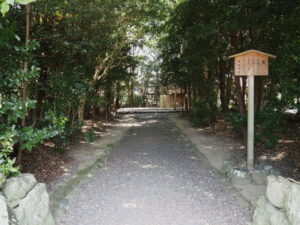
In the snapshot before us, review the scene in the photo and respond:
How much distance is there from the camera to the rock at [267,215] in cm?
269

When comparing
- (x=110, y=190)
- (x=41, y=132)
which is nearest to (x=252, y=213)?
(x=110, y=190)

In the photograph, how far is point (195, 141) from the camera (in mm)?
8336

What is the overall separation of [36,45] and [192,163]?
407cm

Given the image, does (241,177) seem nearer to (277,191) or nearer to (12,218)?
(277,191)

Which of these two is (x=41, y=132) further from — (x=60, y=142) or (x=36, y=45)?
(x=60, y=142)

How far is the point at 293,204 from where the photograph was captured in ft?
8.29

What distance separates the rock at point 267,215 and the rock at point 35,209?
244cm

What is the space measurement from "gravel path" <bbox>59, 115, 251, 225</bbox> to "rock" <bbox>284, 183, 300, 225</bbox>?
721 millimetres

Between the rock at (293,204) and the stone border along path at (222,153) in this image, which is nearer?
the rock at (293,204)

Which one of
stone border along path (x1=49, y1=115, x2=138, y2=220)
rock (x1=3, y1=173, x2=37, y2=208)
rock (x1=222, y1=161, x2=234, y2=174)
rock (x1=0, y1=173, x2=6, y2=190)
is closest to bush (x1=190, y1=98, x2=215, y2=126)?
stone border along path (x1=49, y1=115, x2=138, y2=220)

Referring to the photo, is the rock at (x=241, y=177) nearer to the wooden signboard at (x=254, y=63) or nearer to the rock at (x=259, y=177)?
the rock at (x=259, y=177)

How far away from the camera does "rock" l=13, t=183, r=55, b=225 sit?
2.63 metres

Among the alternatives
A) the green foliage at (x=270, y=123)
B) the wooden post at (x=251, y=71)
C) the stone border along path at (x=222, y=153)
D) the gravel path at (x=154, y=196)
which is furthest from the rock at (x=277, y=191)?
the green foliage at (x=270, y=123)

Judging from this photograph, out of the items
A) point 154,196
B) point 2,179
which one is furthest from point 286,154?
point 2,179
